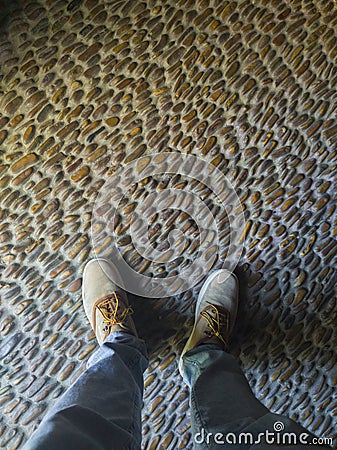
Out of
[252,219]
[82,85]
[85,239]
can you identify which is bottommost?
[252,219]

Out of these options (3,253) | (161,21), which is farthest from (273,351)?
(161,21)

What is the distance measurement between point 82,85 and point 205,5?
0.30 m

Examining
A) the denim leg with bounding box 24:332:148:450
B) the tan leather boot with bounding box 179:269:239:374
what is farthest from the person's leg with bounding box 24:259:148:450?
the tan leather boot with bounding box 179:269:239:374

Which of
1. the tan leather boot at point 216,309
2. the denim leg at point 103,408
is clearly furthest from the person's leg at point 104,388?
the tan leather boot at point 216,309

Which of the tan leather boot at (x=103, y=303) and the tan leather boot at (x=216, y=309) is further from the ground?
the tan leather boot at (x=103, y=303)

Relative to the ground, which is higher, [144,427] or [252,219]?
[252,219]

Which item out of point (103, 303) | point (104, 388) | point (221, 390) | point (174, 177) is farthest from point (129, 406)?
point (174, 177)

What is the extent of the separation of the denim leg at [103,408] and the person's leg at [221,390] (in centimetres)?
10

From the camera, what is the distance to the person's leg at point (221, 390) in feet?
2.48

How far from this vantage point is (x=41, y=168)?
3.46 feet

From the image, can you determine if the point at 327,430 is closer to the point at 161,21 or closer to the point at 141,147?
the point at 141,147

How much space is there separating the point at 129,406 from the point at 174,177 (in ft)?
1.54

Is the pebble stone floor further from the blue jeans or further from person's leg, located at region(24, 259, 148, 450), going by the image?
the blue jeans

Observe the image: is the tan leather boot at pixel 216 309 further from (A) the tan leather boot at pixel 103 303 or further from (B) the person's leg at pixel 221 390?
(A) the tan leather boot at pixel 103 303
